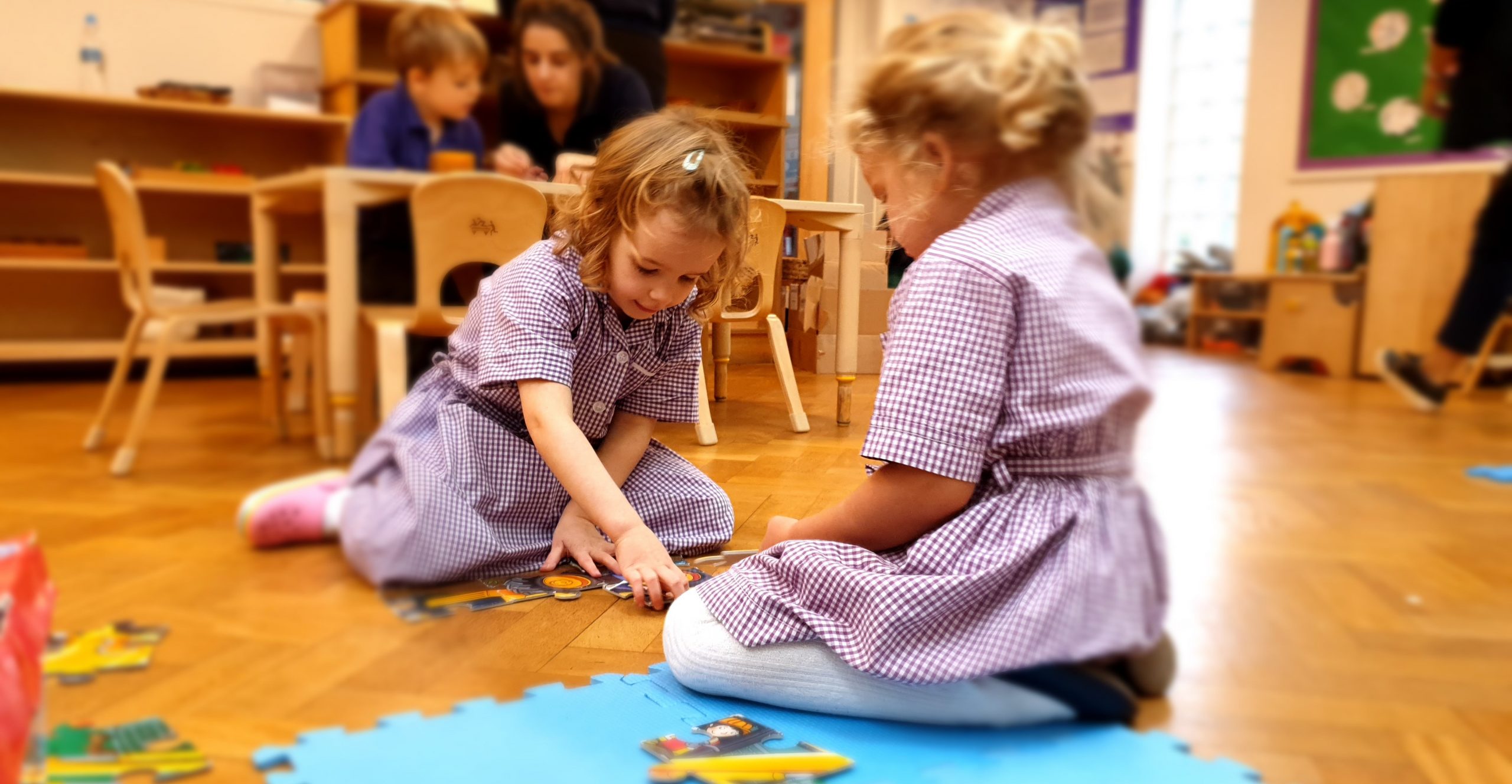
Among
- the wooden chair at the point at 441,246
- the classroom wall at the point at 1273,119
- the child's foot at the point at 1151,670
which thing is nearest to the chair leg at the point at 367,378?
the wooden chair at the point at 441,246

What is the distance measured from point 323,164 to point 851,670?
39 cm

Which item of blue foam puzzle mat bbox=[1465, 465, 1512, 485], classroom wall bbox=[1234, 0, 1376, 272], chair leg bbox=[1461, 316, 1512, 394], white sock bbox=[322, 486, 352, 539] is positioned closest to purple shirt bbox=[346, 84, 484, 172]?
white sock bbox=[322, 486, 352, 539]

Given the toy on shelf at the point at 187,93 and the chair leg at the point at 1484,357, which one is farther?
the chair leg at the point at 1484,357

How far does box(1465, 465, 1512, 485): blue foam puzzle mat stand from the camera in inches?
38.7

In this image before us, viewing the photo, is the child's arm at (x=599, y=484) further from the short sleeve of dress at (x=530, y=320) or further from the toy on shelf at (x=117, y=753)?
the toy on shelf at (x=117, y=753)

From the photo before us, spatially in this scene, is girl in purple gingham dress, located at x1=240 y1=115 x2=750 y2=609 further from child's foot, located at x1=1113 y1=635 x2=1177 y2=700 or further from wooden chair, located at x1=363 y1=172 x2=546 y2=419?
child's foot, located at x1=1113 y1=635 x2=1177 y2=700

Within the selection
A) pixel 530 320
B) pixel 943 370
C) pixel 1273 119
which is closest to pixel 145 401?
pixel 530 320

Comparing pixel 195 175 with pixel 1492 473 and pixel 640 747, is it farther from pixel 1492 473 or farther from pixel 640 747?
pixel 1492 473

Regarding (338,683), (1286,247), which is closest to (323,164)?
(338,683)

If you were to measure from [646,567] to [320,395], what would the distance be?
336 millimetres

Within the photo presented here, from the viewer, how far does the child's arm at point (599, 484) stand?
0.55 m

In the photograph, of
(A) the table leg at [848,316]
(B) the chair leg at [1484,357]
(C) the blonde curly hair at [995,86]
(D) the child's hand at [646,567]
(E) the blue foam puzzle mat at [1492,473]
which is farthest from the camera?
(E) the blue foam puzzle mat at [1492,473]

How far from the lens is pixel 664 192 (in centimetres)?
49

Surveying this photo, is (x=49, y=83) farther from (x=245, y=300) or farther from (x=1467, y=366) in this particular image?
(x=1467, y=366)
